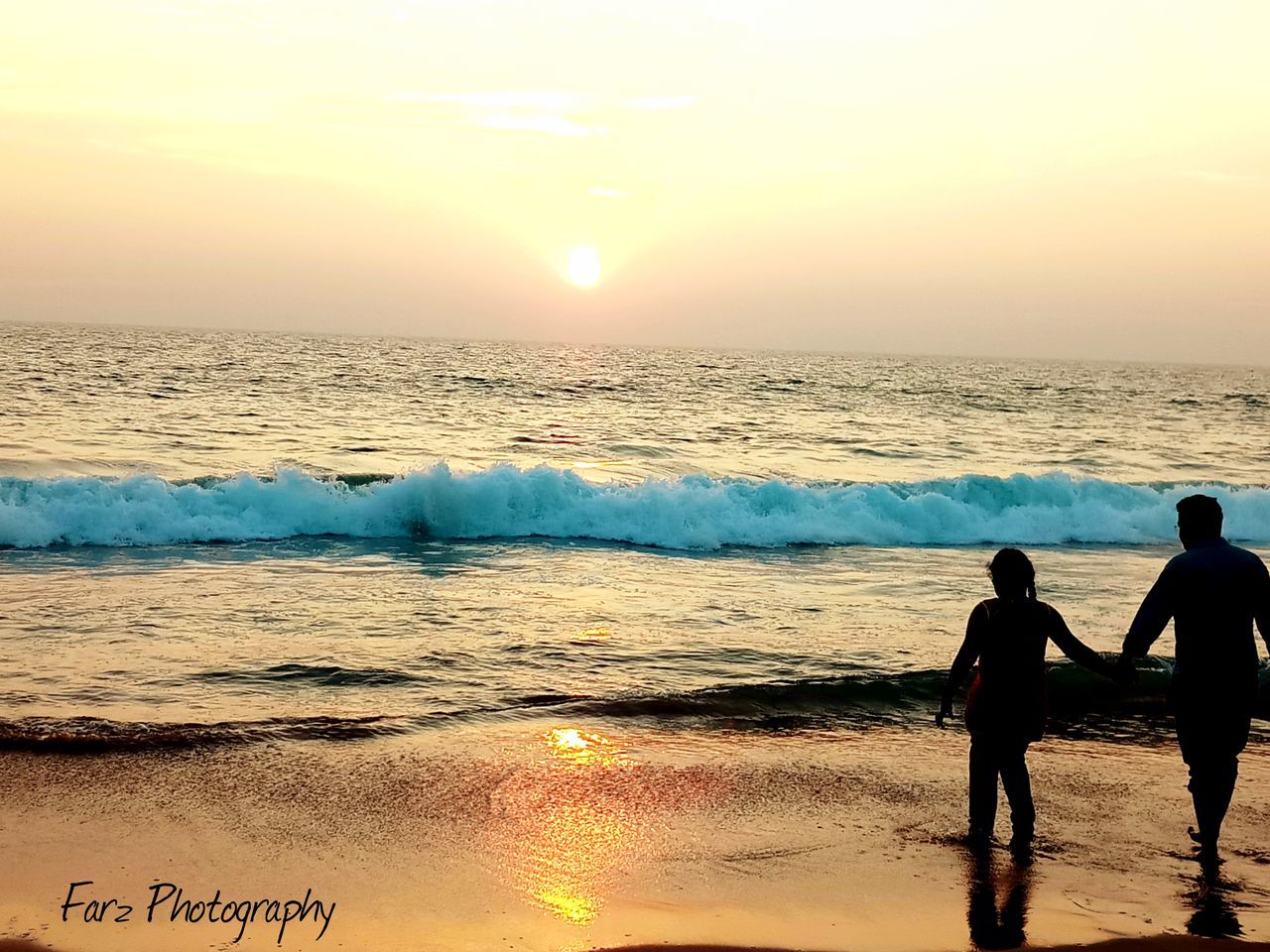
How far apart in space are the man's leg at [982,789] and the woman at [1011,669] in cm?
1

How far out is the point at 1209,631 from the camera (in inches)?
221

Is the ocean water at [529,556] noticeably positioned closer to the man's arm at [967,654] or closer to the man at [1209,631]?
the man's arm at [967,654]

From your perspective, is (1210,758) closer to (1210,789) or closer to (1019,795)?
(1210,789)

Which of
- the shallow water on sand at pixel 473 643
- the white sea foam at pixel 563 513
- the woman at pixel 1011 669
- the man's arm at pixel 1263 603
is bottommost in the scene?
the shallow water on sand at pixel 473 643

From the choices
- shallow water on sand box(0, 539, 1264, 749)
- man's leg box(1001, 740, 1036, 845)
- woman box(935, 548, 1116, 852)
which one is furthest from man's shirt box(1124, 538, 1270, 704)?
shallow water on sand box(0, 539, 1264, 749)

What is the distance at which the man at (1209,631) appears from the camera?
18.2ft

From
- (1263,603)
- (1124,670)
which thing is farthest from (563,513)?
(1263,603)

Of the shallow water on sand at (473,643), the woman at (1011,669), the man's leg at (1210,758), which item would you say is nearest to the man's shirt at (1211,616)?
the man's leg at (1210,758)

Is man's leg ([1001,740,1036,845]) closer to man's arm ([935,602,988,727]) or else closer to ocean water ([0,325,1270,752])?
man's arm ([935,602,988,727])

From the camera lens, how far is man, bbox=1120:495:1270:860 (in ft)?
18.2

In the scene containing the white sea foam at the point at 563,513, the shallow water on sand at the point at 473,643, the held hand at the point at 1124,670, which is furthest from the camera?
the white sea foam at the point at 563,513

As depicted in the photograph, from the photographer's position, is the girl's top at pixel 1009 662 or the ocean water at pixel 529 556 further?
the ocean water at pixel 529 556

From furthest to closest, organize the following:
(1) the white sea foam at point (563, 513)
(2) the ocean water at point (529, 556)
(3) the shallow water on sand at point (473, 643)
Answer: (1) the white sea foam at point (563, 513) < (2) the ocean water at point (529, 556) < (3) the shallow water on sand at point (473, 643)

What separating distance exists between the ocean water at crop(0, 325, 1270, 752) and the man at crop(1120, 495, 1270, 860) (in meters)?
3.03
